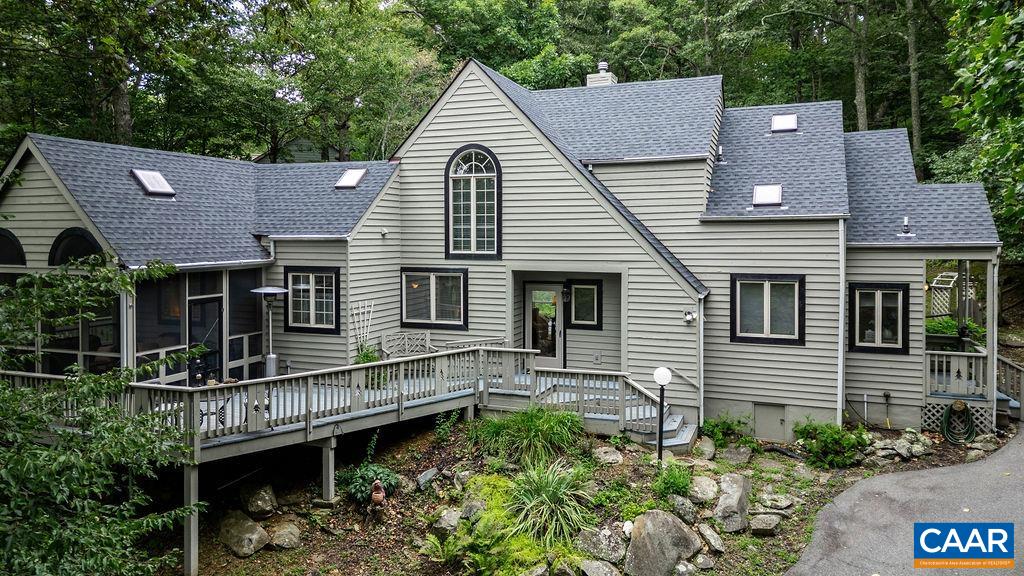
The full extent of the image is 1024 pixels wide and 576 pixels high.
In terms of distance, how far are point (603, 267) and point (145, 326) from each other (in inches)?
344

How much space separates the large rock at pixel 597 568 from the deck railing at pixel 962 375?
868 cm

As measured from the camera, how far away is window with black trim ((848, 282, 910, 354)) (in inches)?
505

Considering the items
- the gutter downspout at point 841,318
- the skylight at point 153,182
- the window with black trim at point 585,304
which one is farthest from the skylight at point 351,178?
the gutter downspout at point 841,318

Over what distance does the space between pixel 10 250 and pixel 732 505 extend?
43.8 ft

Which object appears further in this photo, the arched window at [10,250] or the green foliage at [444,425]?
the green foliage at [444,425]

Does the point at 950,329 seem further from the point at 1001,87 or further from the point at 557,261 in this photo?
the point at 1001,87

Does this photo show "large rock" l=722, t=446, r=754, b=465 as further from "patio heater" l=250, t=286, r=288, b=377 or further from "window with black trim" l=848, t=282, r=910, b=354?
"patio heater" l=250, t=286, r=288, b=377

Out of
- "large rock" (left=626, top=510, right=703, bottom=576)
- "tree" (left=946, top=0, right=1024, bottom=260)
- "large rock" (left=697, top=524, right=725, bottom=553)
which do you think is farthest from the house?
"tree" (left=946, top=0, right=1024, bottom=260)

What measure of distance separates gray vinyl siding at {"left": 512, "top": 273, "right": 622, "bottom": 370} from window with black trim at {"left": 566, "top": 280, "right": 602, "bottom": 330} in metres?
0.09

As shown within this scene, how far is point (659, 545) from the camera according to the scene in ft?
27.5

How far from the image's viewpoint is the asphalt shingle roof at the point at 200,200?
440 inches

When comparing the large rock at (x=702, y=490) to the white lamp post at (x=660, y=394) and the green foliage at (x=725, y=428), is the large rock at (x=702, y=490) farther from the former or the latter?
the green foliage at (x=725, y=428)

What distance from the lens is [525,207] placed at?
45.3 feet

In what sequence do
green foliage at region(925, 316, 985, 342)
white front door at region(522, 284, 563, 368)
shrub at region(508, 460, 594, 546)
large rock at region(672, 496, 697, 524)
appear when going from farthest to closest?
green foliage at region(925, 316, 985, 342) < white front door at region(522, 284, 563, 368) < large rock at region(672, 496, 697, 524) < shrub at region(508, 460, 594, 546)
